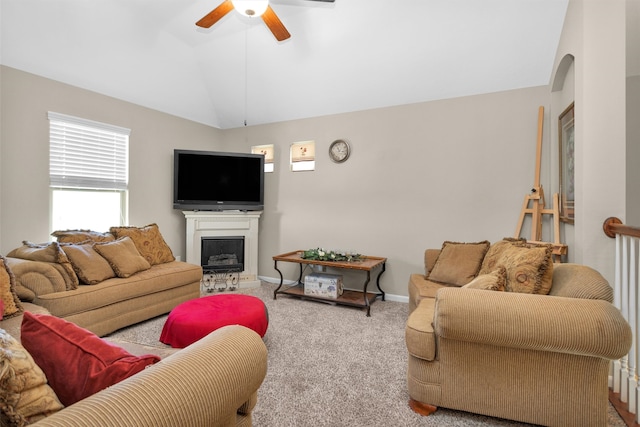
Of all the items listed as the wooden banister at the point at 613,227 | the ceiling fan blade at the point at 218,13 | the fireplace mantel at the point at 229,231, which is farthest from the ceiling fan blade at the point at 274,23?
the wooden banister at the point at 613,227

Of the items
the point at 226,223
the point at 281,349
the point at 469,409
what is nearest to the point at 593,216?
the point at 469,409

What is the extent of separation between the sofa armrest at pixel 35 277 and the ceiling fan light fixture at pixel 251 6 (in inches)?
102

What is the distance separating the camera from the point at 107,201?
4.12 metres

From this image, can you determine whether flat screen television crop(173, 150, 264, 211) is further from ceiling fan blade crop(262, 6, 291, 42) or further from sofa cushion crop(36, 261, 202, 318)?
ceiling fan blade crop(262, 6, 291, 42)

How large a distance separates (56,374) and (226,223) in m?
3.90

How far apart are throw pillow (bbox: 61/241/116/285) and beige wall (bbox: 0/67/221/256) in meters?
0.72

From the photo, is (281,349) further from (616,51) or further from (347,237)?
(616,51)

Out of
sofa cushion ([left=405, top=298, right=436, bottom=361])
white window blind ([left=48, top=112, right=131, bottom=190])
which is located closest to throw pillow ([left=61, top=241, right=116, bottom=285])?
white window blind ([left=48, top=112, right=131, bottom=190])

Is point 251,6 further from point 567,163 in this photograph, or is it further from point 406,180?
point 567,163

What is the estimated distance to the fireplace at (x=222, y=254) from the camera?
15.6ft

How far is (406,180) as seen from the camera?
4.20 metres

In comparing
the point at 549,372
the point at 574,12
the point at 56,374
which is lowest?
the point at 549,372

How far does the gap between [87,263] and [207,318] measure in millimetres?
1399

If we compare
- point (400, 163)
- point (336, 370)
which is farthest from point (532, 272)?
point (400, 163)
